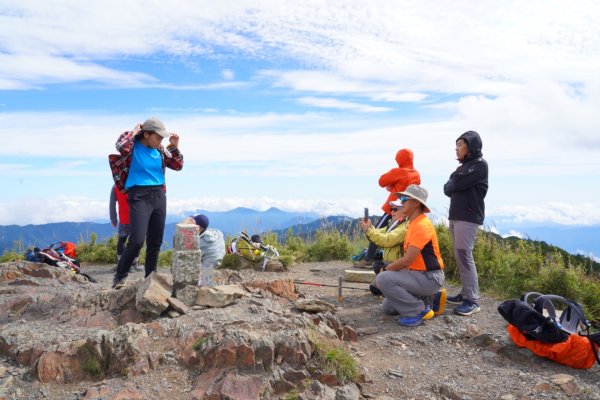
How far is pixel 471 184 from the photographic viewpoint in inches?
279

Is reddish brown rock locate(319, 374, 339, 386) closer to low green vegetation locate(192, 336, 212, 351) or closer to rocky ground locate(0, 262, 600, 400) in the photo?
rocky ground locate(0, 262, 600, 400)

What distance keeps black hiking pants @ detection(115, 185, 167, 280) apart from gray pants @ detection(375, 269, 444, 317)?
3.32m

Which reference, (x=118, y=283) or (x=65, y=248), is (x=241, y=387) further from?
(x=65, y=248)

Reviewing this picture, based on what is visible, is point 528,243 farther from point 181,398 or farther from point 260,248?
point 181,398

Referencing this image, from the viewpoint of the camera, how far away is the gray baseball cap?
277 inches

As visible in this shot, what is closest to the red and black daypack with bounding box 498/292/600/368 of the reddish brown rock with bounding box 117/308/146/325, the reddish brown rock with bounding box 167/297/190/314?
the reddish brown rock with bounding box 167/297/190/314

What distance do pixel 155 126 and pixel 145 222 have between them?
4.49ft

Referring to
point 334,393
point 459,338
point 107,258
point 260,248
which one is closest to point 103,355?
point 334,393

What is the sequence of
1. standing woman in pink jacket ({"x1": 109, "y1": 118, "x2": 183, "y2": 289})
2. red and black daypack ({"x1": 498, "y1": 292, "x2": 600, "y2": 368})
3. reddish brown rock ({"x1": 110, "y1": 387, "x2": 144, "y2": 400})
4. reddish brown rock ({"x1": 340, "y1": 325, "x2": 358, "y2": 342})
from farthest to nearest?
standing woman in pink jacket ({"x1": 109, "y1": 118, "x2": 183, "y2": 289}), reddish brown rock ({"x1": 340, "y1": 325, "x2": 358, "y2": 342}), red and black daypack ({"x1": 498, "y1": 292, "x2": 600, "y2": 368}), reddish brown rock ({"x1": 110, "y1": 387, "x2": 144, "y2": 400})

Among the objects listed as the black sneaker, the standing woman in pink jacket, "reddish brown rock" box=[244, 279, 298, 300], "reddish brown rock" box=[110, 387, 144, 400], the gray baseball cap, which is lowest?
"reddish brown rock" box=[110, 387, 144, 400]

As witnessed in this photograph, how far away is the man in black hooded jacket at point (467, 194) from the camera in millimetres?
7109

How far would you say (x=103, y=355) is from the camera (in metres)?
5.32

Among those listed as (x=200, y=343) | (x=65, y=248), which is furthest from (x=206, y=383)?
(x=65, y=248)

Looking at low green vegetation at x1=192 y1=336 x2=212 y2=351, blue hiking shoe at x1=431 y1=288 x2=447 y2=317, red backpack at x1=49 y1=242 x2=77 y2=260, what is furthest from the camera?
red backpack at x1=49 y1=242 x2=77 y2=260
